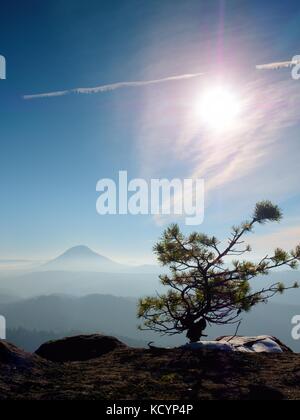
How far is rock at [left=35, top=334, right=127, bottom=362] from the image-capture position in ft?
51.6

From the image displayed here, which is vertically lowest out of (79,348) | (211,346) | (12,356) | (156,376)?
(79,348)

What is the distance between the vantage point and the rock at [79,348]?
15734 millimetres

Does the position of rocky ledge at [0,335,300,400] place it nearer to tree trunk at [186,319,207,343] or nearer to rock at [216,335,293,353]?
rock at [216,335,293,353]

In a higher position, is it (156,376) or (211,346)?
(156,376)

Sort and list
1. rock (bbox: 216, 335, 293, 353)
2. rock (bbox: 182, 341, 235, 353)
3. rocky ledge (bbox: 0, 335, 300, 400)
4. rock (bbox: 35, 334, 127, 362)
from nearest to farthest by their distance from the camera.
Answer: rocky ledge (bbox: 0, 335, 300, 400), rock (bbox: 182, 341, 235, 353), rock (bbox: 35, 334, 127, 362), rock (bbox: 216, 335, 293, 353)

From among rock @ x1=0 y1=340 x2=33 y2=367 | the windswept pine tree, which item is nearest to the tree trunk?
the windswept pine tree

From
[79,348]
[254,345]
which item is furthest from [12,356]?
[254,345]

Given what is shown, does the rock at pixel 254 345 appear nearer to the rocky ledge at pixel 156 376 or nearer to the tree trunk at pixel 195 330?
the tree trunk at pixel 195 330

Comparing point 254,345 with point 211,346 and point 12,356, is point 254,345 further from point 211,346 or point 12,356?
point 12,356

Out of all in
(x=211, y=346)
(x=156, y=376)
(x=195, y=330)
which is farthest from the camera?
(x=195, y=330)

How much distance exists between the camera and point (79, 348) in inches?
650

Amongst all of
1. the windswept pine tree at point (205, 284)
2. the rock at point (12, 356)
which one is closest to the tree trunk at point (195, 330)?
the windswept pine tree at point (205, 284)
